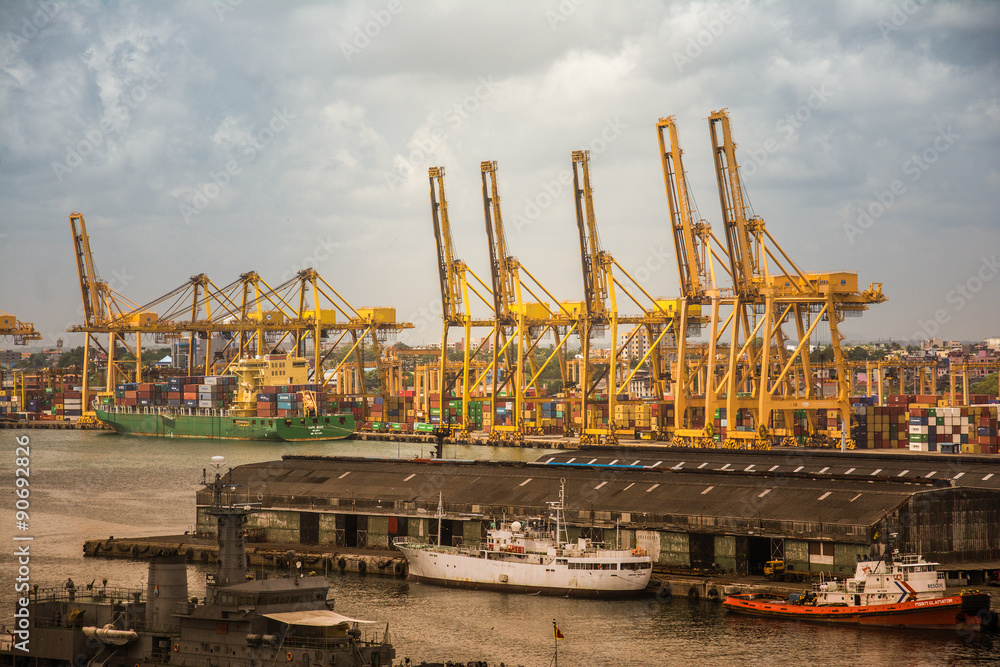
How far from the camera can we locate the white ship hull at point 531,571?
4088cm

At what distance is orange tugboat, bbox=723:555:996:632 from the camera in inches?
1426

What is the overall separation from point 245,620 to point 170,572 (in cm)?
263

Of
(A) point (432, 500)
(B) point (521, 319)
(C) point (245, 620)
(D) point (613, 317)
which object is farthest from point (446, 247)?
(C) point (245, 620)

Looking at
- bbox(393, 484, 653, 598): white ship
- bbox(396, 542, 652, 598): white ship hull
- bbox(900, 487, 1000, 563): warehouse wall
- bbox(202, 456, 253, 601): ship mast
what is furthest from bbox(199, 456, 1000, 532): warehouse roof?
bbox(202, 456, 253, 601): ship mast

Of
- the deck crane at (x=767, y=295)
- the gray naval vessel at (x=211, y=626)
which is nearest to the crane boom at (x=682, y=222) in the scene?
the deck crane at (x=767, y=295)

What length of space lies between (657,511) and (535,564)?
5.68m

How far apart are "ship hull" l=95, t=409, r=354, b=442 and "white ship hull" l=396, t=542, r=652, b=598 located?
8743 centimetres

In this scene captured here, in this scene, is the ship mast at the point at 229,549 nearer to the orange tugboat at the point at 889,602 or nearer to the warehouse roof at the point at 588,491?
the warehouse roof at the point at 588,491

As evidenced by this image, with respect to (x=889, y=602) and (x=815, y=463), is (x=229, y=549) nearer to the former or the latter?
(x=889, y=602)

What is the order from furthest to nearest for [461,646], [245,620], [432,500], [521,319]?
[521,319] < [432,500] < [461,646] < [245,620]

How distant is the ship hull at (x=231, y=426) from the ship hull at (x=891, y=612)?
96298mm

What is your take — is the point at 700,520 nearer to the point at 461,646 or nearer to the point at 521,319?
the point at 461,646

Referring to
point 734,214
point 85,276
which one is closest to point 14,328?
point 85,276

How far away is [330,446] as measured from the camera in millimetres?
117375
